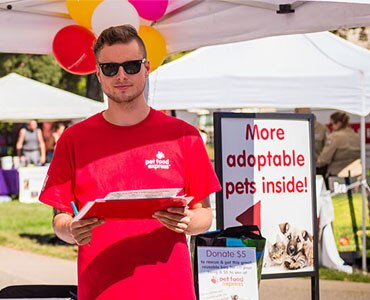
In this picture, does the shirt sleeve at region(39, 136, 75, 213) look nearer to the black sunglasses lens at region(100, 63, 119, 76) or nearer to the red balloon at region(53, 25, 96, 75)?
the black sunglasses lens at region(100, 63, 119, 76)

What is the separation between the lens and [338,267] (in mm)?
10117

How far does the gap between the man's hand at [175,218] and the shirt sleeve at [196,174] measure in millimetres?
170

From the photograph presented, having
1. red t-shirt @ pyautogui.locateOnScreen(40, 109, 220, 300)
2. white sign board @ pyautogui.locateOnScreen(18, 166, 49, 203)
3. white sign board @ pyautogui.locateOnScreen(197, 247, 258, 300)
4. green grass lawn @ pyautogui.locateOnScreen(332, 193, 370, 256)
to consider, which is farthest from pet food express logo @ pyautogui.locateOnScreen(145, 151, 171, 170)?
white sign board @ pyautogui.locateOnScreen(18, 166, 49, 203)

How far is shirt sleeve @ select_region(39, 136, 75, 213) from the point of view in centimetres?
331

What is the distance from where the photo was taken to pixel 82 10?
608 centimetres

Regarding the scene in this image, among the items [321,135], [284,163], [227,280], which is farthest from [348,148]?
[227,280]

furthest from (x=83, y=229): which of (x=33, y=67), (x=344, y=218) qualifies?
(x=33, y=67)

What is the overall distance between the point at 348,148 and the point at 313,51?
188cm

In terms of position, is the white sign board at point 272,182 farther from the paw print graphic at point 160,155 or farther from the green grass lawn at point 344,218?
the green grass lawn at point 344,218

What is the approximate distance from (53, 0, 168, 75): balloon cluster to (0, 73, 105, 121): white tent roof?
8894 mm

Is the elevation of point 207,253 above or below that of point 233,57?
below

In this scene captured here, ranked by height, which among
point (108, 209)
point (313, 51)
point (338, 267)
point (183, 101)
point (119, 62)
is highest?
point (313, 51)

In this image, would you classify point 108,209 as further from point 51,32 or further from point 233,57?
point 233,57

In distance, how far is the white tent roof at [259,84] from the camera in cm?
893
